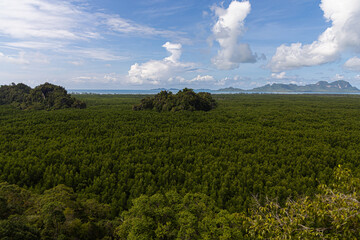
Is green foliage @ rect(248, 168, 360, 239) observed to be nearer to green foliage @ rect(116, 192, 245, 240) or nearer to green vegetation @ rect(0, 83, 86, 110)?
green foliage @ rect(116, 192, 245, 240)

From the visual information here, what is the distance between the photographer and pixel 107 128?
43344 millimetres

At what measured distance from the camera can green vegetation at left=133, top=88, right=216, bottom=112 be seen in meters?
75.6

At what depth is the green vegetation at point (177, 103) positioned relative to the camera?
75.6m

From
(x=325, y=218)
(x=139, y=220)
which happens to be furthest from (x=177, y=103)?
(x=325, y=218)

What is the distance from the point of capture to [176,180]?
22875 mm

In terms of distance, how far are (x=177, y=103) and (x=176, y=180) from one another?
184 feet

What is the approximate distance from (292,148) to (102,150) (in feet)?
115

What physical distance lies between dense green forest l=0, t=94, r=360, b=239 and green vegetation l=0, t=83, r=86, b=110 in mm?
42194

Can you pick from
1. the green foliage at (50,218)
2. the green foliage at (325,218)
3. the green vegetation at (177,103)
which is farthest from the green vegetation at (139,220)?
the green vegetation at (177,103)

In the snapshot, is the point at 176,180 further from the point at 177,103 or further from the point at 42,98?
the point at 42,98

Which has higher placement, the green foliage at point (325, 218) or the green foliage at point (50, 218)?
the green foliage at point (325, 218)

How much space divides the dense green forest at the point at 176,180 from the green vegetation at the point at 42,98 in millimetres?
42194

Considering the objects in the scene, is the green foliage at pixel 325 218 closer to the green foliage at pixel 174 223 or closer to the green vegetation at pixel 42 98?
the green foliage at pixel 174 223

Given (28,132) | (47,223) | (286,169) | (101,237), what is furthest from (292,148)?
(28,132)
